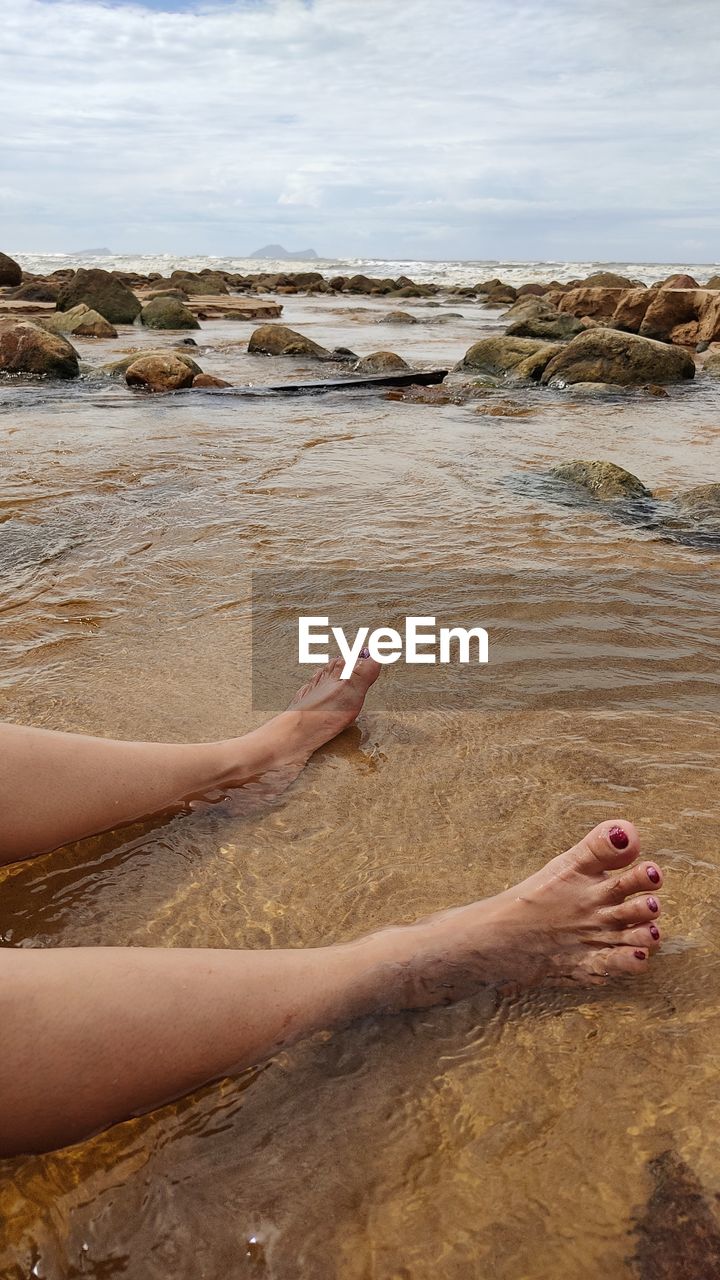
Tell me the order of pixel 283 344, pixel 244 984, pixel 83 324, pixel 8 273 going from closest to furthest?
pixel 244 984
pixel 283 344
pixel 83 324
pixel 8 273

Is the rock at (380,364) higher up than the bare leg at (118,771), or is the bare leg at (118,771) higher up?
the rock at (380,364)

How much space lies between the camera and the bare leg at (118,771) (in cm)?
171

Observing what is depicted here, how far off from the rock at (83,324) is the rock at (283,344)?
9.50ft

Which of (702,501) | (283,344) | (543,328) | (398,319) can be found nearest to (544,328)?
(543,328)

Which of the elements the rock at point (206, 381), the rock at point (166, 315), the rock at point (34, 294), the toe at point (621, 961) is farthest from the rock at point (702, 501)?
the rock at point (34, 294)

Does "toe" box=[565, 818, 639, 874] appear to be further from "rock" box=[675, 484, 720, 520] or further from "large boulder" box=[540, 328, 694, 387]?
"large boulder" box=[540, 328, 694, 387]

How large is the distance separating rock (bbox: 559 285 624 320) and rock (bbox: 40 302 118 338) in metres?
8.08

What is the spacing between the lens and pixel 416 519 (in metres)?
4.17

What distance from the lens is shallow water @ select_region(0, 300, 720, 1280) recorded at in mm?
1120

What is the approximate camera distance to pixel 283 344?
11.8m

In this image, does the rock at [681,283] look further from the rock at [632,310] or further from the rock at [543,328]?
the rock at [543,328]

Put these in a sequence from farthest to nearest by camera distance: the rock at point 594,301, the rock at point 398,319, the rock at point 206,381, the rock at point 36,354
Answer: the rock at point 398,319, the rock at point 594,301, the rock at point 36,354, the rock at point 206,381

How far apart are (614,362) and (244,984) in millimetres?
8941

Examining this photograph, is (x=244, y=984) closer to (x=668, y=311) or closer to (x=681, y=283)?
(x=668, y=311)
